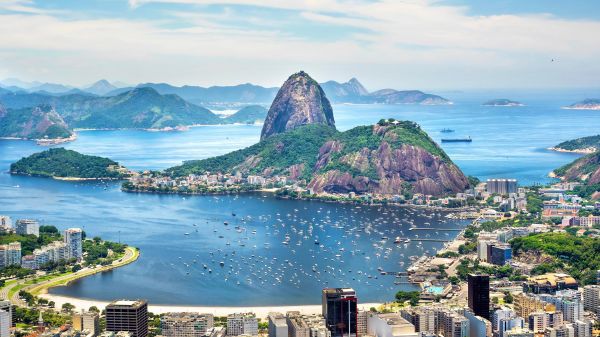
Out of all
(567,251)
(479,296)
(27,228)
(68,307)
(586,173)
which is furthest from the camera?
(586,173)

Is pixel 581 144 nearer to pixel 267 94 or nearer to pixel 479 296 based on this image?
pixel 479 296

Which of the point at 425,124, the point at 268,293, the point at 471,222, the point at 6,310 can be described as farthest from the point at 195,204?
the point at 425,124

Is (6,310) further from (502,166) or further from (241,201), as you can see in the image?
(502,166)

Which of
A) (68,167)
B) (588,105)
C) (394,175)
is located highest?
(588,105)

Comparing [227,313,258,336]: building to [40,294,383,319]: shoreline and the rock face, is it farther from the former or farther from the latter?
the rock face

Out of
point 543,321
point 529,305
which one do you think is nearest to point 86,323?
point 543,321

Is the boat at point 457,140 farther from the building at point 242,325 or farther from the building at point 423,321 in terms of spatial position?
the building at point 242,325

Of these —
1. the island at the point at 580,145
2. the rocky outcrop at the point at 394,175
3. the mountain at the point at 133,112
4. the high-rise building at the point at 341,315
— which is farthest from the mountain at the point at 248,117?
the high-rise building at the point at 341,315
